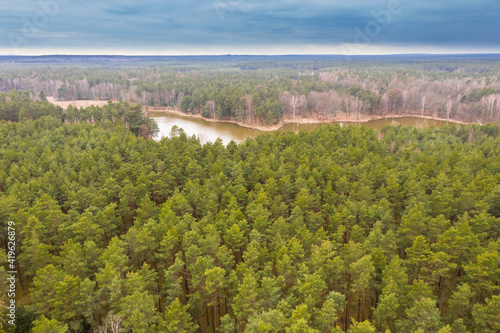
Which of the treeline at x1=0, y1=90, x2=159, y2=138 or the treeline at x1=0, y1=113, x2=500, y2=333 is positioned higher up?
the treeline at x1=0, y1=90, x2=159, y2=138

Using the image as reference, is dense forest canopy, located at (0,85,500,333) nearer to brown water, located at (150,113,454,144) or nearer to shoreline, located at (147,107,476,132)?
brown water, located at (150,113,454,144)

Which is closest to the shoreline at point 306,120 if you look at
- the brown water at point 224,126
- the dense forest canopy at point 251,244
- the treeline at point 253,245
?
the brown water at point 224,126

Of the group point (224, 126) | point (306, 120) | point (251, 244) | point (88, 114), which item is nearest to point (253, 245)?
point (251, 244)

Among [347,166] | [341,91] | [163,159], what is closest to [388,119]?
[341,91]

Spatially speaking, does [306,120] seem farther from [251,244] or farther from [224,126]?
[251,244]

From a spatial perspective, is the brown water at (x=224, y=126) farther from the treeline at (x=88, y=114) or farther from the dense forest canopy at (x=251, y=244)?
the dense forest canopy at (x=251, y=244)

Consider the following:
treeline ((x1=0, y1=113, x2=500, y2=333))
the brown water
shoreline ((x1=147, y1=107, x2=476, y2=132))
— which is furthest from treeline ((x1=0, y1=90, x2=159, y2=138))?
shoreline ((x1=147, y1=107, x2=476, y2=132))

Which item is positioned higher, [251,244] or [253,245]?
[251,244]

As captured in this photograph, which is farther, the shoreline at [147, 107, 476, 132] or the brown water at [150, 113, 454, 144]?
the shoreline at [147, 107, 476, 132]
